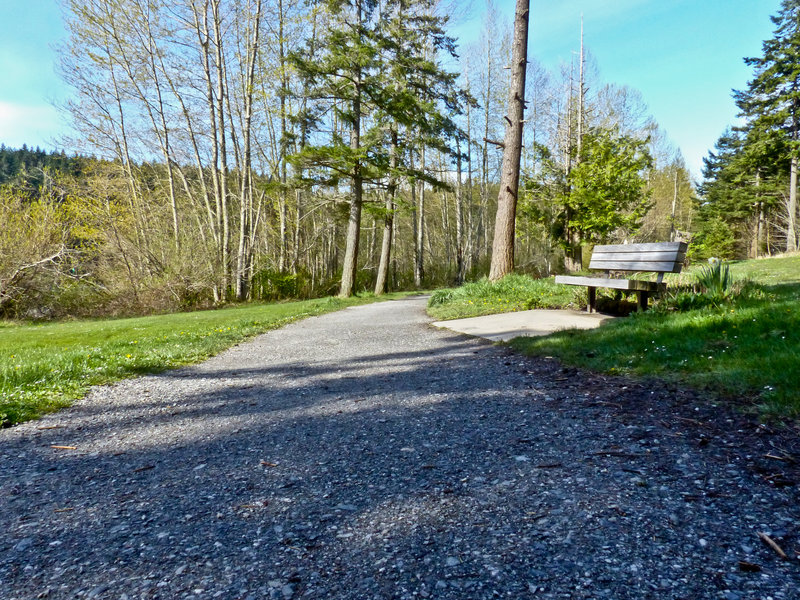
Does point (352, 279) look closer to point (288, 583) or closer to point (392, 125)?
point (392, 125)

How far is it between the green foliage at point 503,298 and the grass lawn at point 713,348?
99.7 inches

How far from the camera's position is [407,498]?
2131mm

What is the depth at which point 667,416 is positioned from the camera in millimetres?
2867

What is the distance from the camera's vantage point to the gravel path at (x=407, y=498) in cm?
155

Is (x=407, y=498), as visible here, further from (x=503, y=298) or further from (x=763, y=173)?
(x=763, y=173)

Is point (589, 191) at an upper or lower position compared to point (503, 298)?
upper

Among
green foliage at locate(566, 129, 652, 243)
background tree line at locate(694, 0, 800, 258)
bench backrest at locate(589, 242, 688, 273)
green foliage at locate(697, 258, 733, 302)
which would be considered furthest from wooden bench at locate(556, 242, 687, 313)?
background tree line at locate(694, 0, 800, 258)

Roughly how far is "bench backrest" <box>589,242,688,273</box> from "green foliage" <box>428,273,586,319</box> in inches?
27.1

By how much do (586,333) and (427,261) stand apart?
30088mm

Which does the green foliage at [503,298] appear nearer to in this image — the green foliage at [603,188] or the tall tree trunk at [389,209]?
the tall tree trunk at [389,209]

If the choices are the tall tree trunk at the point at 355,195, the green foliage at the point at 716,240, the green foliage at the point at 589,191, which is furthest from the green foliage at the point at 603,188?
the green foliage at the point at 716,240

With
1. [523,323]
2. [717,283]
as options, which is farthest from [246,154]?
[717,283]

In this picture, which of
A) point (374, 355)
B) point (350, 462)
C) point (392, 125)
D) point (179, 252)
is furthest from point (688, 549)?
point (179, 252)

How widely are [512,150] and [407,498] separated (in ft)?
32.2
